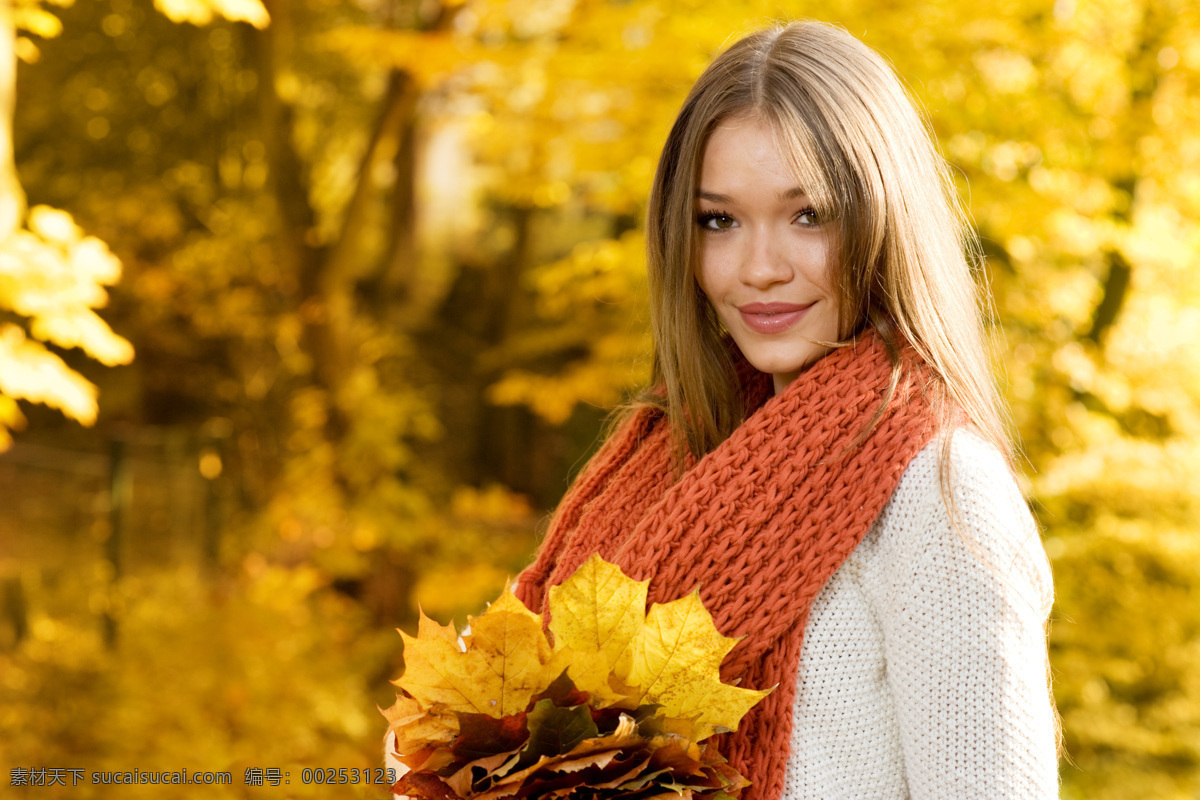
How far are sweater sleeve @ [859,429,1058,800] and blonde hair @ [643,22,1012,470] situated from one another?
3.1 inches

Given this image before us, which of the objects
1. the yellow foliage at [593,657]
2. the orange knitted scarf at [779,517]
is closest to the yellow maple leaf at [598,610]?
the yellow foliage at [593,657]

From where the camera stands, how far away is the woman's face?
4.62 feet

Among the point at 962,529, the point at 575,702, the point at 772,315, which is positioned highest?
→ the point at 772,315

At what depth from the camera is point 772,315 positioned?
1471 mm

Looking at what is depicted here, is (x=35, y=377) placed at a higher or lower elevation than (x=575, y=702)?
higher

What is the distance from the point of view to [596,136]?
15.3ft

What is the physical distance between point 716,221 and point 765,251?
0.13 m

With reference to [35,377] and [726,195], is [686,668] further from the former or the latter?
[35,377]

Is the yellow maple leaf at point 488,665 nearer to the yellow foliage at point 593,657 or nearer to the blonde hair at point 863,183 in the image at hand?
the yellow foliage at point 593,657

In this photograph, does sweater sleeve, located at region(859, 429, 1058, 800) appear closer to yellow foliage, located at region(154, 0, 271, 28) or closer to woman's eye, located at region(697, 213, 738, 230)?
woman's eye, located at region(697, 213, 738, 230)

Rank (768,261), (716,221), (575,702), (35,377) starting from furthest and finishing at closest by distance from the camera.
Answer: (35,377) → (716,221) → (768,261) → (575,702)

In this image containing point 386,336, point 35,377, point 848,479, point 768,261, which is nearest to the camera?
point 848,479

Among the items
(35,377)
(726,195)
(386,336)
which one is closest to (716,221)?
(726,195)

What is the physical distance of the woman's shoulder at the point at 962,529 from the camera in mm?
1190
